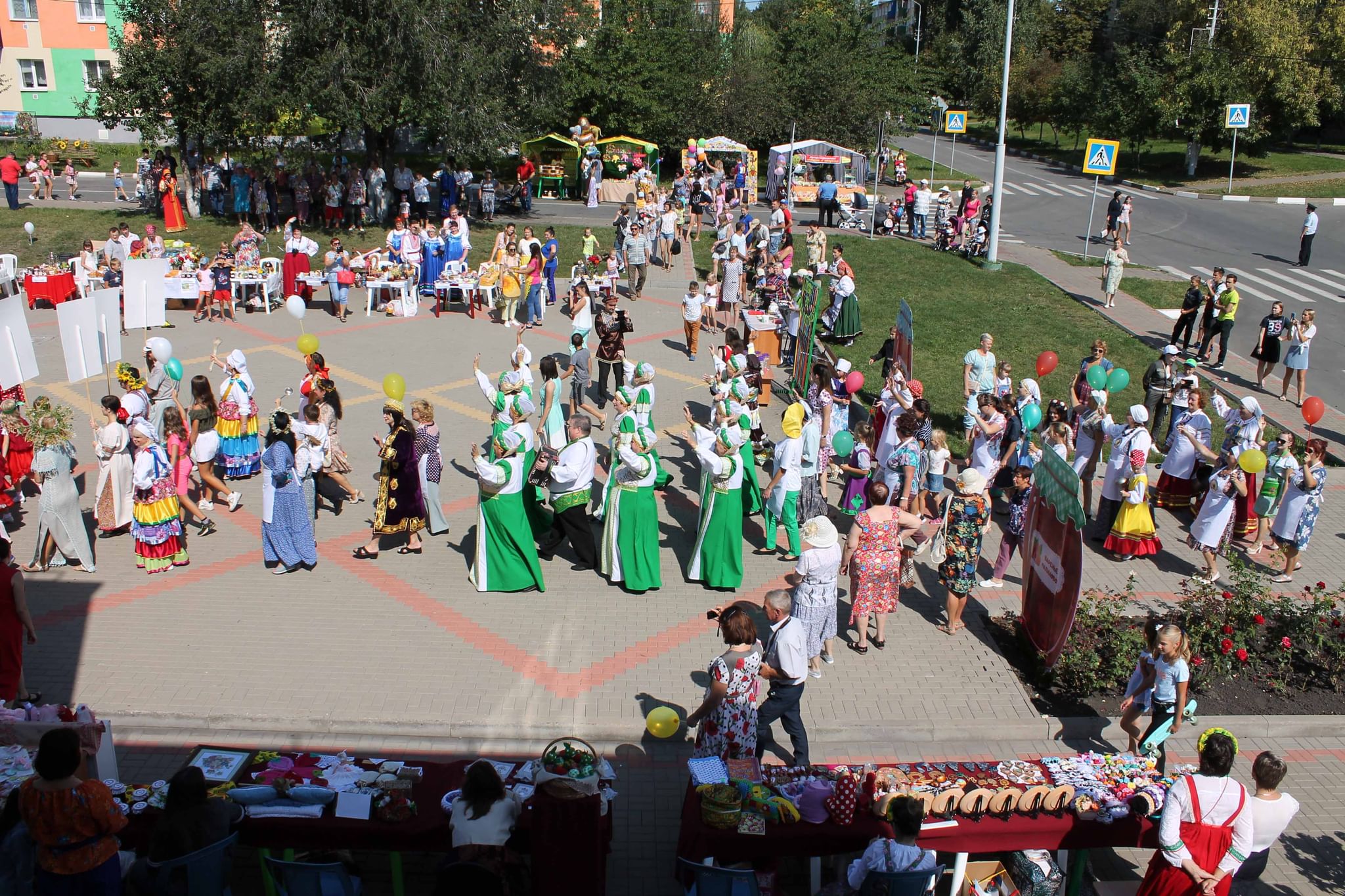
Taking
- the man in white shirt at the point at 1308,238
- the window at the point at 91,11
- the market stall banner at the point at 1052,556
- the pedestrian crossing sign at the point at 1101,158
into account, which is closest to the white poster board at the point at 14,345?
the market stall banner at the point at 1052,556

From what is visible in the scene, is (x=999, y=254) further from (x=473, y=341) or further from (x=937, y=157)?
(x=937, y=157)

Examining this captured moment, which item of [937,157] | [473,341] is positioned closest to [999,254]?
[473,341]

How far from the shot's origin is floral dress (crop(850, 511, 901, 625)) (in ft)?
29.1

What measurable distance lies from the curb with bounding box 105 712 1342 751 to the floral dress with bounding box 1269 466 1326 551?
2915 mm

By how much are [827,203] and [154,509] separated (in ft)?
77.3

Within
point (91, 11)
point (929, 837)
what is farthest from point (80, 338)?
point (91, 11)

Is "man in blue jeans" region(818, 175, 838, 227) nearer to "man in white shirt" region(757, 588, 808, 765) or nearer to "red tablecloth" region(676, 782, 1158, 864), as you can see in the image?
"man in white shirt" region(757, 588, 808, 765)

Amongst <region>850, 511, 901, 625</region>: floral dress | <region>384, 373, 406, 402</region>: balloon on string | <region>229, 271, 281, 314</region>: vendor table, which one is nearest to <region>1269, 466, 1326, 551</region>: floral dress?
<region>850, 511, 901, 625</region>: floral dress

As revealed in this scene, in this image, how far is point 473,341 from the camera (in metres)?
19.0

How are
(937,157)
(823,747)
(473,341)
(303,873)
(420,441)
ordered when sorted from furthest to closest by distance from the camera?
(937,157) → (473,341) → (420,441) → (823,747) → (303,873)

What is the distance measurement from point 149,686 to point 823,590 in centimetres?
558

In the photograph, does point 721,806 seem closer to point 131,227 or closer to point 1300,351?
point 1300,351

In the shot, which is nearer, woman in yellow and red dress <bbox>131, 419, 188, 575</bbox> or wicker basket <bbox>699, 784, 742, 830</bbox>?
wicker basket <bbox>699, 784, 742, 830</bbox>

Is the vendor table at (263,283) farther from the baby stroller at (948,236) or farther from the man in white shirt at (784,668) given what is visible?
the baby stroller at (948,236)
